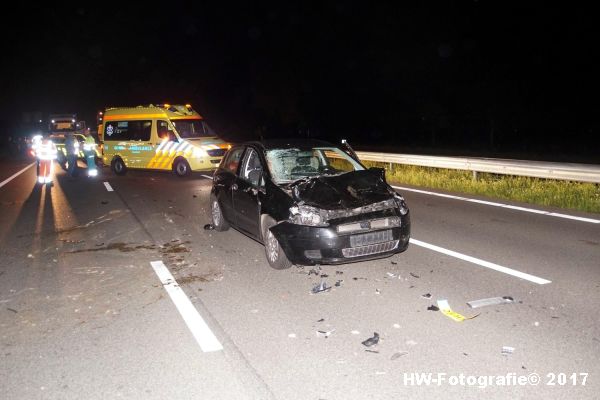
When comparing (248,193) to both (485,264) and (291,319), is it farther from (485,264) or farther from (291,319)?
(485,264)

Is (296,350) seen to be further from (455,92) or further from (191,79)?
(191,79)

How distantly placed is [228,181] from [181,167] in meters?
9.49

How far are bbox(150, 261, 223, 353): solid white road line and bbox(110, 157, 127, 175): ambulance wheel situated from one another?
1283 centimetres

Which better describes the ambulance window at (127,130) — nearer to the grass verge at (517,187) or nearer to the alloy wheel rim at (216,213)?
the grass verge at (517,187)

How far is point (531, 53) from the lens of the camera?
116 ft

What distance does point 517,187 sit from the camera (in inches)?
465

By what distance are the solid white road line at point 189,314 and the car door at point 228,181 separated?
154 cm

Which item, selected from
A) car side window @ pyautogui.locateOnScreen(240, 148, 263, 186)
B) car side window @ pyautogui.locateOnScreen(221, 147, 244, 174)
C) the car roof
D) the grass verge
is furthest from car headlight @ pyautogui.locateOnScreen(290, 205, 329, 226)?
the grass verge

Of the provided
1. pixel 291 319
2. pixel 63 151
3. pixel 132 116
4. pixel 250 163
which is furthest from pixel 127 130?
pixel 291 319

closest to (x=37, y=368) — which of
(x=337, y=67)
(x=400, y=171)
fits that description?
(x=400, y=171)

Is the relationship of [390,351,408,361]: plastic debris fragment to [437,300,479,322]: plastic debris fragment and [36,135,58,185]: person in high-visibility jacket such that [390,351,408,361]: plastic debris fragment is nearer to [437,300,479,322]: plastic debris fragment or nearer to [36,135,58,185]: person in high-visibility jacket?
[437,300,479,322]: plastic debris fragment

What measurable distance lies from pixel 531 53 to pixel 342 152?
33.0 metres

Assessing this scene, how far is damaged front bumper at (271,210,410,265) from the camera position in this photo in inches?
218

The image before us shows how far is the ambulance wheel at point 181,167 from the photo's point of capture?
16.6 metres
